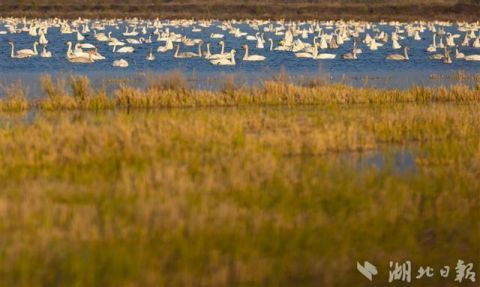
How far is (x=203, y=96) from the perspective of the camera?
19.0 m

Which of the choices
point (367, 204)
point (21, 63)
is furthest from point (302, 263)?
point (21, 63)

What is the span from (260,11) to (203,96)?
62.2 meters

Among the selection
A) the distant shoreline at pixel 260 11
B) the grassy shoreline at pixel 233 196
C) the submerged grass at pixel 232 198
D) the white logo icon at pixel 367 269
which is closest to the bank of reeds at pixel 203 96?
the grassy shoreline at pixel 233 196

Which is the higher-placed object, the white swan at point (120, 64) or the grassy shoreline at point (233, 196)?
the grassy shoreline at point (233, 196)

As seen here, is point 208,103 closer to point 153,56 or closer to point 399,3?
point 153,56

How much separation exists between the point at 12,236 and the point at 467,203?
4853 millimetres

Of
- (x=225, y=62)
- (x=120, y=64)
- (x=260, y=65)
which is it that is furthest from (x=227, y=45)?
(x=120, y=64)

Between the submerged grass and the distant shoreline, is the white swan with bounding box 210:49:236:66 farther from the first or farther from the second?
the distant shoreline

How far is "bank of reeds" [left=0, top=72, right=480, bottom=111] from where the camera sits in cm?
1845

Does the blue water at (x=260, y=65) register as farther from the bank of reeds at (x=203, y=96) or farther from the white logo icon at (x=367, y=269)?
the white logo icon at (x=367, y=269)

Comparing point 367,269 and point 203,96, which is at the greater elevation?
point 367,269

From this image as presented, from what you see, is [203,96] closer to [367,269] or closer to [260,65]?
[367,269]

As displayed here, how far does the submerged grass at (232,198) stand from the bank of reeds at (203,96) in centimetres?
176

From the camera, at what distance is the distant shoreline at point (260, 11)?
247 ft
